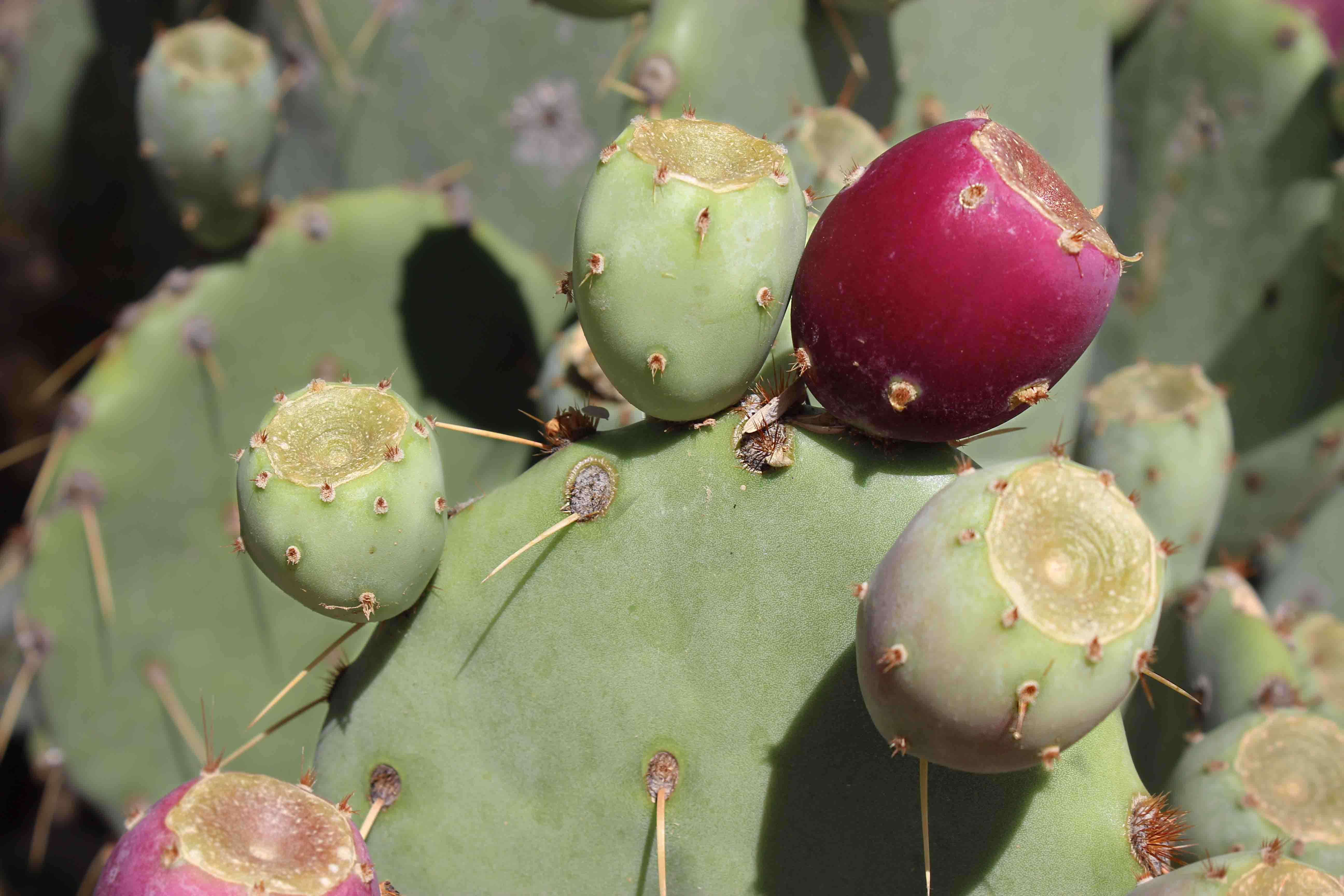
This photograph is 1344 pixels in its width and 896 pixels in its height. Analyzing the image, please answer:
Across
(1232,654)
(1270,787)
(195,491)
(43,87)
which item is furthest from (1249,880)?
(43,87)

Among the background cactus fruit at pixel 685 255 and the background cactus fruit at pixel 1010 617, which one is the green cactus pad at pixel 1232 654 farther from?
the background cactus fruit at pixel 685 255

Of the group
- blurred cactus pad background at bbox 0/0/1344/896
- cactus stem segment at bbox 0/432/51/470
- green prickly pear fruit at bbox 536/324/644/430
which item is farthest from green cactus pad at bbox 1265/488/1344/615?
cactus stem segment at bbox 0/432/51/470

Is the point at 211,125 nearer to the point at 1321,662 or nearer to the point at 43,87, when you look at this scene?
the point at 43,87

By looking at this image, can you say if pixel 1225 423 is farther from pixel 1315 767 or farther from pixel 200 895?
pixel 200 895

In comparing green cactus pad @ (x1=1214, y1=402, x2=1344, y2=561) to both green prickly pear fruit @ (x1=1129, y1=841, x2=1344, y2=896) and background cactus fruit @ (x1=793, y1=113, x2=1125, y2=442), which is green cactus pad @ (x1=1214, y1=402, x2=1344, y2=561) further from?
background cactus fruit @ (x1=793, y1=113, x2=1125, y2=442)

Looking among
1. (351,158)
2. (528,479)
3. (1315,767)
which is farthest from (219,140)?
(1315,767)
